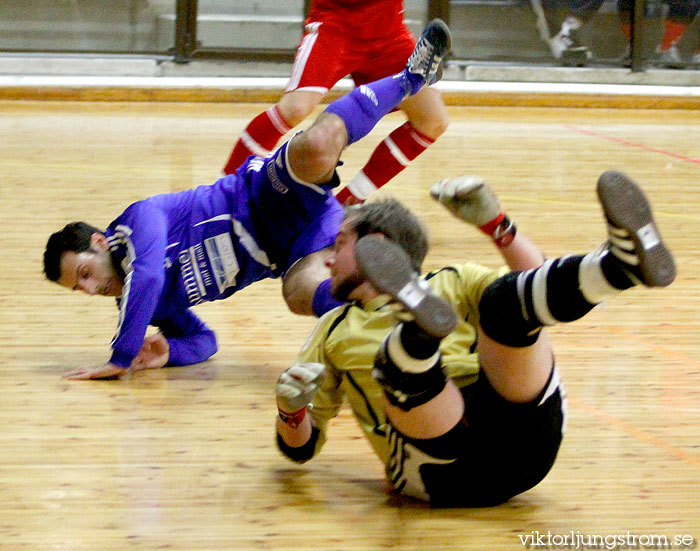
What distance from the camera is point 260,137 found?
3361 mm

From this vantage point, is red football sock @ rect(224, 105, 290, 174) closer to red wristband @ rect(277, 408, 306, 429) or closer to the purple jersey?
the purple jersey

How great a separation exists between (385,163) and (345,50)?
1.45 ft

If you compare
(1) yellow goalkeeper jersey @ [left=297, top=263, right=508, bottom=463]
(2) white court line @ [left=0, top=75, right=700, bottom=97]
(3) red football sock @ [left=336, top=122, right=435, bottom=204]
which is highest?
(1) yellow goalkeeper jersey @ [left=297, top=263, right=508, bottom=463]

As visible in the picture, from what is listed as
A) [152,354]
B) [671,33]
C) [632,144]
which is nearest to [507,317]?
[152,354]

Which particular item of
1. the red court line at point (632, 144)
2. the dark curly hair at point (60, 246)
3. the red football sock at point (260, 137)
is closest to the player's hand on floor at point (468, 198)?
the dark curly hair at point (60, 246)

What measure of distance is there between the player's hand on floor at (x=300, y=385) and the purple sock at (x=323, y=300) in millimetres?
662

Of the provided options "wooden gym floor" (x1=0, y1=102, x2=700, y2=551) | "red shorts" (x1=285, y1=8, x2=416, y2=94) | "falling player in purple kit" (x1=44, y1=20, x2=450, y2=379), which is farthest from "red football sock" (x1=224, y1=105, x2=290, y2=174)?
"falling player in purple kit" (x1=44, y1=20, x2=450, y2=379)

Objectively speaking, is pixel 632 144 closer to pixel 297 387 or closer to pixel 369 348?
pixel 369 348

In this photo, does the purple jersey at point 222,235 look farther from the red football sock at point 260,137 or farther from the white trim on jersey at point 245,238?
the red football sock at point 260,137

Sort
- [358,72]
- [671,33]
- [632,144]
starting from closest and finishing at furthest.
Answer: [358,72]
[632,144]
[671,33]

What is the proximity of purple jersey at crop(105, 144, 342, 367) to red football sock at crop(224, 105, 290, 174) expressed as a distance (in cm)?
75

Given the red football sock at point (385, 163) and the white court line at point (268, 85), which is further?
the white court line at point (268, 85)

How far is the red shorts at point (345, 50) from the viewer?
351 centimetres

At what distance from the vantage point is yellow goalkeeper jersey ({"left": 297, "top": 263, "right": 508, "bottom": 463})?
180 centimetres
